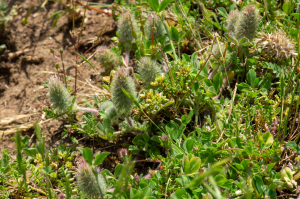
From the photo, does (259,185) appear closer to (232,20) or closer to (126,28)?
(232,20)

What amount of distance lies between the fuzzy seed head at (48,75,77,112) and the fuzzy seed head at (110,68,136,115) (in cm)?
48

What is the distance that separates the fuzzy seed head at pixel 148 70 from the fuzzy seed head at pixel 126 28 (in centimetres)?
52

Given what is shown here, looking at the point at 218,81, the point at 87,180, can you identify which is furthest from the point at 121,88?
the point at 218,81

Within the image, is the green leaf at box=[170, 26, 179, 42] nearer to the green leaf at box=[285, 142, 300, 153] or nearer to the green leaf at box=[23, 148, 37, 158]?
the green leaf at box=[285, 142, 300, 153]

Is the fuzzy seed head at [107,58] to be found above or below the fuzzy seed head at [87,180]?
above

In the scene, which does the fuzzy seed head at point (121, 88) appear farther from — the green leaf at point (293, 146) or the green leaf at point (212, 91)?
the green leaf at point (293, 146)

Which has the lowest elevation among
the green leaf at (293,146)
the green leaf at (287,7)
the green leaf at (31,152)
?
the green leaf at (31,152)

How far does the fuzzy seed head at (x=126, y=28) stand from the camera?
109 inches

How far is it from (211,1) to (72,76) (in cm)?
188

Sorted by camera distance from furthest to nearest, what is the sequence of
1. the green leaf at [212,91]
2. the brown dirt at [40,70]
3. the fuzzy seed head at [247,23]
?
the brown dirt at [40,70] → the fuzzy seed head at [247,23] → the green leaf at [212,91]

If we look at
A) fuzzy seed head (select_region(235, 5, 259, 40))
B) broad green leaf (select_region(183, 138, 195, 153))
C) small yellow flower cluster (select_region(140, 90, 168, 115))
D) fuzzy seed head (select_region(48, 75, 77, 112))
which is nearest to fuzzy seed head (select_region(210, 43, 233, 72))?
fuzzy seed head (select_region(235, 5, 259, 40))

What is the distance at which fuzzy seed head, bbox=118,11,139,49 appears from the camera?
278 cm

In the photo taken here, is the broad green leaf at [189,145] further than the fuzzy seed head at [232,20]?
No

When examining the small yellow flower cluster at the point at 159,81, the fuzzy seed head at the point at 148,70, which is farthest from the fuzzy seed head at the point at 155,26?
the small yellow flower cluster at the point at 159,81
